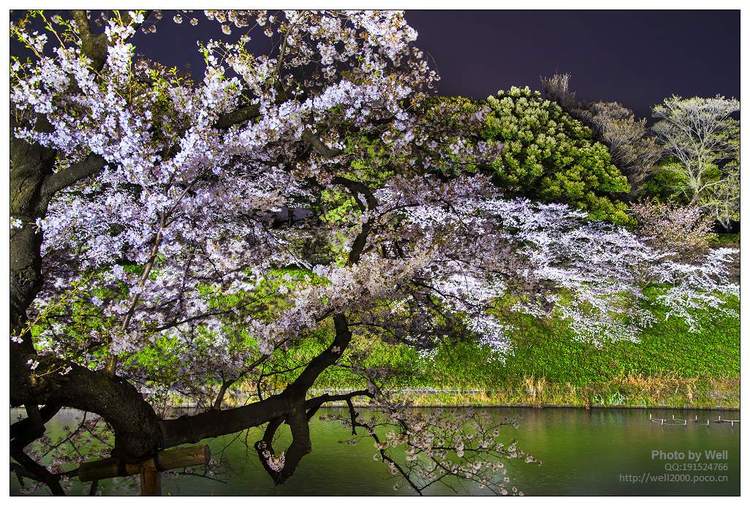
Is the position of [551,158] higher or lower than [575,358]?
higher

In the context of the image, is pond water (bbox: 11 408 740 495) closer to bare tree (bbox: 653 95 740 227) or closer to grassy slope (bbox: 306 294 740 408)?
grassy slope (bbox: 306 294 740 408)

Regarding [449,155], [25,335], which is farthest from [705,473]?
[25,335]

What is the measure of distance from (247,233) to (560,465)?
2159mm

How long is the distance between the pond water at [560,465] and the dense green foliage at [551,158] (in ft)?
4.55

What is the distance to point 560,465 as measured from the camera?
425 cm

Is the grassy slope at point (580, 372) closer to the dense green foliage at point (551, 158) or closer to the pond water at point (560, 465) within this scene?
the pond water at point (560, 465)

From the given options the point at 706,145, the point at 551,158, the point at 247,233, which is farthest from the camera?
the point at 551,158

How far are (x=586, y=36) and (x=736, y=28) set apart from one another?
842mm

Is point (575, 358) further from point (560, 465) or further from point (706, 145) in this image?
point (706, 145)

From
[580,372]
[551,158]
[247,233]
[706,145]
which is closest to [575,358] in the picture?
[580,372]

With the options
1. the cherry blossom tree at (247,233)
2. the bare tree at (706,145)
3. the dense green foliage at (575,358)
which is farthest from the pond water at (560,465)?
the bare tree at (706,145)

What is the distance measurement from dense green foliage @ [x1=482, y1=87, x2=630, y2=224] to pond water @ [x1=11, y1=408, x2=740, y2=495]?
1387 millimetres

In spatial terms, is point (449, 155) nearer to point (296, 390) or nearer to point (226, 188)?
point (226, 188)

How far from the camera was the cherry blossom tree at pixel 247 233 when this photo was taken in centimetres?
285
